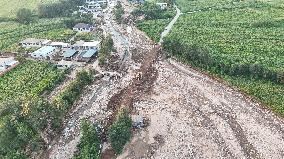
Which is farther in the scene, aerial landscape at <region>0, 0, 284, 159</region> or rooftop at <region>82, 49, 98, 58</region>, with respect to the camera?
rooftop at <region>82, 49, 98, 58</region>

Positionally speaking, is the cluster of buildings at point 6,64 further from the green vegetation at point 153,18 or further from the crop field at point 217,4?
the crop field at point 217,4

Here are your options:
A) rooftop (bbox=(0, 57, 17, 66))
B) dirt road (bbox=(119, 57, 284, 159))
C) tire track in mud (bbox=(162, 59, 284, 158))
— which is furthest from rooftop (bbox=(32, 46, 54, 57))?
tire track in mud (bbox=(162, 59, 284, 158))

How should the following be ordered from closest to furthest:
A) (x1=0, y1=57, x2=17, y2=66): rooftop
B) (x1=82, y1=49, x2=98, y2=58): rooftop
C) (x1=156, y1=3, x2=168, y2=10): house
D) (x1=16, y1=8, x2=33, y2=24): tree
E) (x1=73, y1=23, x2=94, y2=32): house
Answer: (x1=0, y1=57, x2=17, y2=66): rooftop
(x1=82, y1=49, x2=98, y2=58): rooftop
(x1=73, y1=23, x2=94, y2=32): house
(x1=16, y1=8, x2=33, y2=24): tree
(x1=156, y1=3, x2=168, y2=10): house

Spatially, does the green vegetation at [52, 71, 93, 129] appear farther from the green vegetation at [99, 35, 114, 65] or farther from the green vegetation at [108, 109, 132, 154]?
the green vegetation at [108, 109, 132, 154]

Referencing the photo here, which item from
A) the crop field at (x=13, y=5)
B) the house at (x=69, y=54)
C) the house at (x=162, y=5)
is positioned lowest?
the house at (x=69, y=54)

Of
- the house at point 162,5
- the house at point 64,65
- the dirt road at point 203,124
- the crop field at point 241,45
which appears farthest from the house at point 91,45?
the house at point 162,5

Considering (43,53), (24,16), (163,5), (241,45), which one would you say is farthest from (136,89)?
(24,16)
